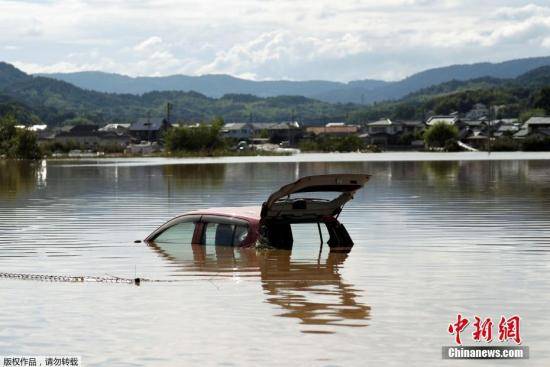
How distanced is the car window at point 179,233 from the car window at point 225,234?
0.76 meters

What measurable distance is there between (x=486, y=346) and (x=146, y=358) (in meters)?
3.99

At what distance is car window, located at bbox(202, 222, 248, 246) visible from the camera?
21.6m

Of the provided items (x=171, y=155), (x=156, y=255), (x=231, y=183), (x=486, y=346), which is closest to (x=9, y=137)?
(x=171, y=155)

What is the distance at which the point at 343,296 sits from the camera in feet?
53.8

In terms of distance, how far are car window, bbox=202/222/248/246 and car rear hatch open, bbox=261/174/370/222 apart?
2.16 feet

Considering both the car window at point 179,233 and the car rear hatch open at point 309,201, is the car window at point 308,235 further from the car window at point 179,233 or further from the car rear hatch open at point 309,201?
the car window at point 179,233

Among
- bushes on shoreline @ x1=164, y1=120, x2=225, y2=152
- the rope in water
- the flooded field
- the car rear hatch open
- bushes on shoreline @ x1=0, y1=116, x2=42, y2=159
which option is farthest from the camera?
bushes on shoreline @ x1=164, y1=120, x2=225, y2=152

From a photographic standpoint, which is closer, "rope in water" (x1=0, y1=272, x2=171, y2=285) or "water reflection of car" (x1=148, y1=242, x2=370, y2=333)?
"water reflection of car" (x1=148, y1=242, x2=370, y2=333)

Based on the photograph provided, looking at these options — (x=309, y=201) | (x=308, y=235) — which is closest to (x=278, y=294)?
(x=309, y=201)

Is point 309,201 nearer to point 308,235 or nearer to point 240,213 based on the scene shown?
point 240,213

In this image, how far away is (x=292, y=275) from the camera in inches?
746

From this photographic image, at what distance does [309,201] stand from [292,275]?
3078mm

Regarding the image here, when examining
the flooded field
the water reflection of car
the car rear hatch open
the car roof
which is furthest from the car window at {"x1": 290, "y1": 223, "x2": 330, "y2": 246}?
the car roof

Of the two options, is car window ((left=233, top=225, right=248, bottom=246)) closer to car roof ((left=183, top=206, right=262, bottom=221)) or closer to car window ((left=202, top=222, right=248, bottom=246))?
car window ((left=202, top=222, right=248, bottom=246))
